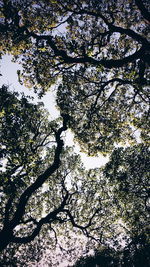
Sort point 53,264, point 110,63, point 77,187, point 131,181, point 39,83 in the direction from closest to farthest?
point 110,63 < point 39,83 < point 131,181 < point 77,187 < point 53,264

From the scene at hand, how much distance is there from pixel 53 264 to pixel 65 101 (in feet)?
94.1

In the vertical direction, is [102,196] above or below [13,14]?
above

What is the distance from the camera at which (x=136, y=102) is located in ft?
55.9

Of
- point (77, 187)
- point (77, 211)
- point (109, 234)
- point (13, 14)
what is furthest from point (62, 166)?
point (13, 14)

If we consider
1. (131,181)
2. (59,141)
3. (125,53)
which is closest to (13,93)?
(59,141)

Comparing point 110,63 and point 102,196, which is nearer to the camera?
point 110,63

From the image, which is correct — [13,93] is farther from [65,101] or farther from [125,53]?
[125,53]

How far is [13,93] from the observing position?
20.2 m

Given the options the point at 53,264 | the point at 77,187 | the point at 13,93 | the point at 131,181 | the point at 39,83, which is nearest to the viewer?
the point at 39,83

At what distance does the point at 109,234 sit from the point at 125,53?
71.1 ft

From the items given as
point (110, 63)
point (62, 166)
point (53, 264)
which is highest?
point (62, 166)

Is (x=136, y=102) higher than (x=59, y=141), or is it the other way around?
(x=136, y=102)

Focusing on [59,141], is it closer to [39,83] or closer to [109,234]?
[39,83]

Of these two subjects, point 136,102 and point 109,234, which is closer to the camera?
Answer: point 136,102
